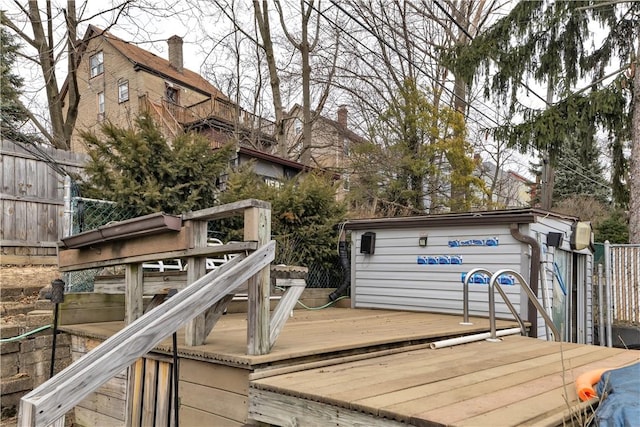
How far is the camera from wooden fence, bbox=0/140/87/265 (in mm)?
6512

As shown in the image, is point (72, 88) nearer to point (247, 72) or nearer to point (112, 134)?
point (112, 134)

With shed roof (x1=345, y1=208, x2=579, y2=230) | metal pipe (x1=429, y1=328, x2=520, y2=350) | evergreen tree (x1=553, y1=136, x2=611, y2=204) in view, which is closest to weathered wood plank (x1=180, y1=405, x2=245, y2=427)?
A: metal pipe (x1=429, y1=328, x2=520, y2=350)

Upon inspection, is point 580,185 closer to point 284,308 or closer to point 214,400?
point 284,308

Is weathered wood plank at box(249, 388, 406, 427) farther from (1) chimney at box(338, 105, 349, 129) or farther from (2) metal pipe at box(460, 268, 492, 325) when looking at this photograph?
(1) chimney at box(338, 105, 349, 129)

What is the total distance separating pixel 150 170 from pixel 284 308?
3822 mm

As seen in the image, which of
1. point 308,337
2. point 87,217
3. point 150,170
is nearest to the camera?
point 308,337

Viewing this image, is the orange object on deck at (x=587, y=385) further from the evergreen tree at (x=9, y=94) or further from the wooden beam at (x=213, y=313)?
the evergreen tree at (x=9, y=94)

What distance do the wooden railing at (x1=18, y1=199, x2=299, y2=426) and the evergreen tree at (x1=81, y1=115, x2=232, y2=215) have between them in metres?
1.93

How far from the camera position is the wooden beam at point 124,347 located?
1470 millimetres

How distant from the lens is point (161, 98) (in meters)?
18.5

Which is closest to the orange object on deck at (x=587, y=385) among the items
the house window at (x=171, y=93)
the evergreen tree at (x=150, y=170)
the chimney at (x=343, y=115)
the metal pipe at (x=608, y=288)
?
the evergreen tree at (x=150, y=170)

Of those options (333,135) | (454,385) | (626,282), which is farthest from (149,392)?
(333,135)

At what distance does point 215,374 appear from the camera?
8.79ft

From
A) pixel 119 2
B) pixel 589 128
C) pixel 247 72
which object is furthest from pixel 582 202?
pixel 119 2
